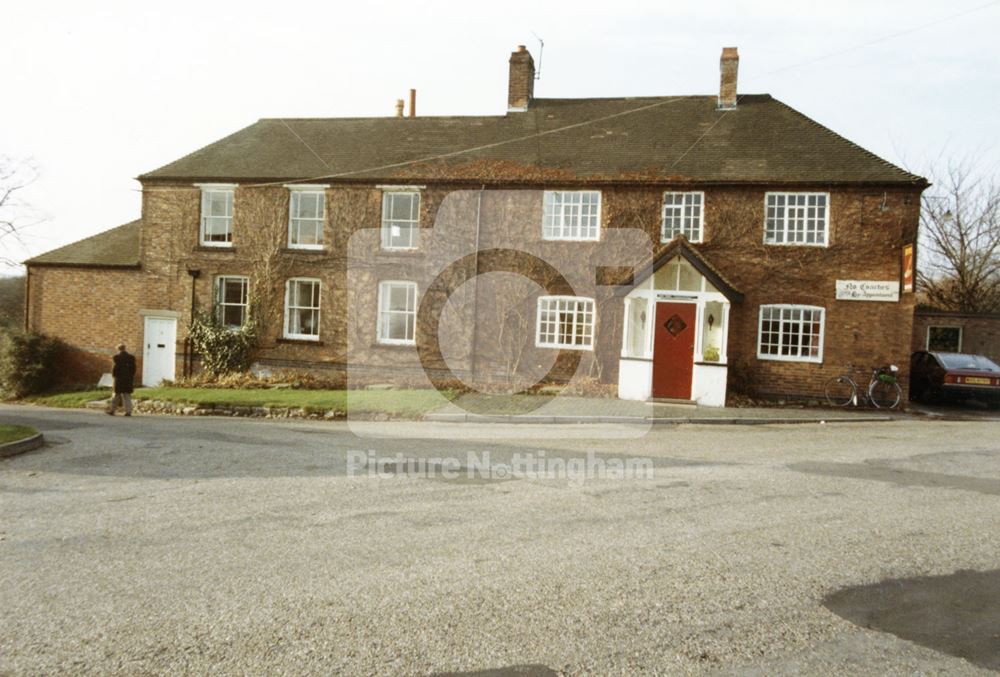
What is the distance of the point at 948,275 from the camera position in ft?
113

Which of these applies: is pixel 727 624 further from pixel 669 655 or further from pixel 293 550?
pixel 293 550

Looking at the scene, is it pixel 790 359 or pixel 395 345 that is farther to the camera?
pixel 395 345

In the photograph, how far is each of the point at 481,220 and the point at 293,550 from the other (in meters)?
15.7

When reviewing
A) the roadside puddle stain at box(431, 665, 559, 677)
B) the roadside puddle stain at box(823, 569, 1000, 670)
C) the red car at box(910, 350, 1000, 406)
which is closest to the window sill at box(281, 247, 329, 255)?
the red car at box(910, 350, 1000, 406)

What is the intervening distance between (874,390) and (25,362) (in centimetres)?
2507

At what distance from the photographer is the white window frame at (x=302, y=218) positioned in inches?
876

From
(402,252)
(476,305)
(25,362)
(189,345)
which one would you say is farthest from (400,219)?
(25,362)

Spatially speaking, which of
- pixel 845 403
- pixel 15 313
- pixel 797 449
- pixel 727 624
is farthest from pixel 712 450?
pixel 15 313

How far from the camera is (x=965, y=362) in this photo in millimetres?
19891

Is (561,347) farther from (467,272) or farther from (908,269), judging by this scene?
(908,269)

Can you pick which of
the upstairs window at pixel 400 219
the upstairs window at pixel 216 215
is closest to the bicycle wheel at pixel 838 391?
the upstairs window at pixel 400 219

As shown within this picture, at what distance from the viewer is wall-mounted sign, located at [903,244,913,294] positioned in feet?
57.7

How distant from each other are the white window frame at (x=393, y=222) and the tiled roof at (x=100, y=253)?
8482 millimetres

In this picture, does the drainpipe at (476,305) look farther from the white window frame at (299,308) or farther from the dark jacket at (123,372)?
the dark jacket at (123,372)
